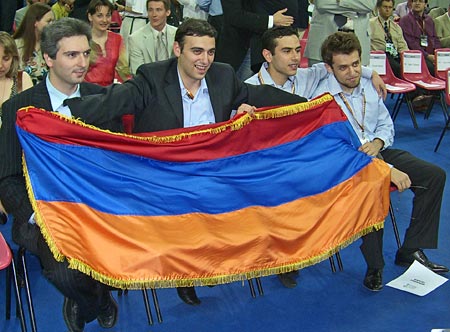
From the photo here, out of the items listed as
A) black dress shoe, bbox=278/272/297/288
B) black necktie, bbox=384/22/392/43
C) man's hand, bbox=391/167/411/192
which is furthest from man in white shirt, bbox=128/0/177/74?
black necktie, bbox=384/22/392/43

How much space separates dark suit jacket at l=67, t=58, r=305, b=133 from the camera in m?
3.75

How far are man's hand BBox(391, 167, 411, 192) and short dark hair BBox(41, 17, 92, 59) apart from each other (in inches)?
79.9

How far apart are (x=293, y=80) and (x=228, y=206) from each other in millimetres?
1426

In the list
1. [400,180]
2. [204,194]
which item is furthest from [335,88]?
[204,194]

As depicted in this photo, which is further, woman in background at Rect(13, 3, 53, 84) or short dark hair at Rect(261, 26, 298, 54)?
woman in background at Rect(13, 3, 53, 84)

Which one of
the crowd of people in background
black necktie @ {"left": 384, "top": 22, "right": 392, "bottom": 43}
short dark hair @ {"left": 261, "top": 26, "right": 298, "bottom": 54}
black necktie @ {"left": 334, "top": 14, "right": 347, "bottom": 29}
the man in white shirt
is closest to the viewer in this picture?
the crowd of people in background

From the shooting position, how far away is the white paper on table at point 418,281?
4.28m

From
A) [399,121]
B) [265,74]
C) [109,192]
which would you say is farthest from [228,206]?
[399,121]

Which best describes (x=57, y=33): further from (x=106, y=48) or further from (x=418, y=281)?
(x=106, y=48)

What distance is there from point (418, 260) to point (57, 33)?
2642 mm

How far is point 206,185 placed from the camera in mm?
3830

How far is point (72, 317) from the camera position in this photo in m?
3.60

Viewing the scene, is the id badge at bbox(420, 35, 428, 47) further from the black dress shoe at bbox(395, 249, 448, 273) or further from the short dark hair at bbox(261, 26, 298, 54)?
the black dress shoe at bbox(395, 249, 448, 273)

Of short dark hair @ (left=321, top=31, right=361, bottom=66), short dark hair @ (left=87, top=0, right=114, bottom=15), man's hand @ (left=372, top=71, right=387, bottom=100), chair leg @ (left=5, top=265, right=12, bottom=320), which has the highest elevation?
short dark hair @ (left=87, top=0, right=114, bottom=15)
